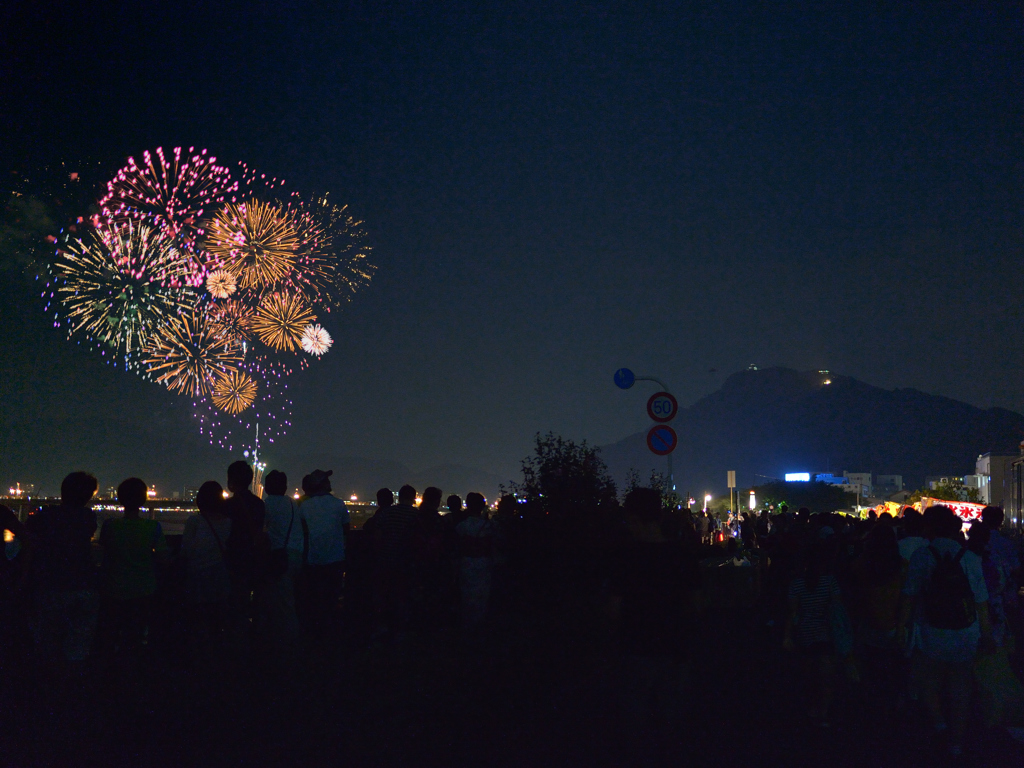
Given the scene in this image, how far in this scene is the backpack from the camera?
6730 mm

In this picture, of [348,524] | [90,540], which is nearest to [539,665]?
[348,524]

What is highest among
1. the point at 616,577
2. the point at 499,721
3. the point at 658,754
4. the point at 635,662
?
the point at 616,577

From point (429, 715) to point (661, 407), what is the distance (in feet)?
24.5

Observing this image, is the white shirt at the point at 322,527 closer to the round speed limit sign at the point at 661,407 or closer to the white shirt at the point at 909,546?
the round speed limit sign at the point at 661,407

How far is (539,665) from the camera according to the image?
7.79 metres

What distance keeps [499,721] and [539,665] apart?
4.10 feet

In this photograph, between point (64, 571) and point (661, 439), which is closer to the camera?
point (64, 571)

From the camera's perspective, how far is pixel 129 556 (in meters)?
7.20

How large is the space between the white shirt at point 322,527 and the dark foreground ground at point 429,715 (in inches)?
38.8

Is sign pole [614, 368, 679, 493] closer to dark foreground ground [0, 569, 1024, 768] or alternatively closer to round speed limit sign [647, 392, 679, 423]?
round speed limit sign [647, 392, 679, 423]

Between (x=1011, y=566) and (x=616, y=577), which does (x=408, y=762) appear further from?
(x=1011, y=566)

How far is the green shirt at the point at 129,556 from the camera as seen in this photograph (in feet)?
23.5


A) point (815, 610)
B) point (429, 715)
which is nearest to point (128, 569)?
point (429, 715)

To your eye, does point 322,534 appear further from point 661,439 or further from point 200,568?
point 661,439
